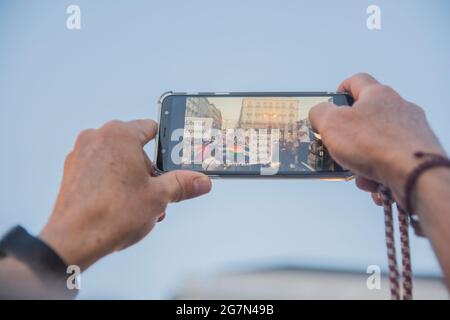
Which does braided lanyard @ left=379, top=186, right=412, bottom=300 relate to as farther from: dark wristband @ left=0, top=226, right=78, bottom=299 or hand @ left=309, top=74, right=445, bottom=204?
dark wristband @ left=0, top=226, right=78, bottom=299

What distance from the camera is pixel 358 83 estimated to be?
0.87 meters

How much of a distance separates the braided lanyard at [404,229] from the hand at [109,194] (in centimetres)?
37

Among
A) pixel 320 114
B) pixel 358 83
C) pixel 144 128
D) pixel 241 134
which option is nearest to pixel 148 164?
pixel 144 128

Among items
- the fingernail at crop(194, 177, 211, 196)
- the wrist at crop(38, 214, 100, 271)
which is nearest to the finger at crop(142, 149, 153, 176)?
the fingernail at crop(194, 177, 211, 196)

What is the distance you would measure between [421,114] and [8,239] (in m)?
0.73

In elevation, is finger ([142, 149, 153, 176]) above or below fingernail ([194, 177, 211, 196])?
above

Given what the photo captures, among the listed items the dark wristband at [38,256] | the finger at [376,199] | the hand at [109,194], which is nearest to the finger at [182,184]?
the hand at [109,194]

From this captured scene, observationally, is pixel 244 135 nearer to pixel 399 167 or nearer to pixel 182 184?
pixel 182 184

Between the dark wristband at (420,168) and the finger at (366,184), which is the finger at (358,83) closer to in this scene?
the finger at (366,184)

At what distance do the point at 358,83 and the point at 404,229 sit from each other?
34 centimetres

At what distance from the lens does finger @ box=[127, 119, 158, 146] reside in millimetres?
885
